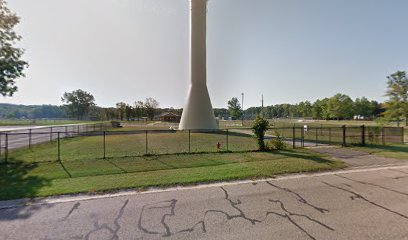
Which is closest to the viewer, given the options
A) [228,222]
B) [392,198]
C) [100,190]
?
[228,222]

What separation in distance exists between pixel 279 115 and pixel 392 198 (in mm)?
147694

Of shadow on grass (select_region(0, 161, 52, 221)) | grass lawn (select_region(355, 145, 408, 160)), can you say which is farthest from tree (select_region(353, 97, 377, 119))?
shadow on grass (select_region(0, 161, 52, 221))

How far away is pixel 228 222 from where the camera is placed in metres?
4.31

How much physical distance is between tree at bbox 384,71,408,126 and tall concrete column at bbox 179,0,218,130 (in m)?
24.2

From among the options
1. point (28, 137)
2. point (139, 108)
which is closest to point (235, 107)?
point (139, 108)

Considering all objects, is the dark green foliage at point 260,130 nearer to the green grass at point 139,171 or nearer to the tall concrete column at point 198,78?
the green grass at point 139,171

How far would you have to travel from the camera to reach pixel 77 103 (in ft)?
381

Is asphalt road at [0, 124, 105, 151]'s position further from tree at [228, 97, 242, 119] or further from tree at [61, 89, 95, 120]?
tree at [61, 89, 95, 120]

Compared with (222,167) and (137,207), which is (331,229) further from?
(222,167)

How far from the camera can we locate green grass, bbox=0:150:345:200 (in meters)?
6.61

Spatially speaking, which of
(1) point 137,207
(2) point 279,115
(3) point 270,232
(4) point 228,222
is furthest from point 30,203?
(2) point 279,115

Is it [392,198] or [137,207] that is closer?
[137,207]

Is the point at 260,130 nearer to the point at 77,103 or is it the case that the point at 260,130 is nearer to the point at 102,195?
the point at 102,195

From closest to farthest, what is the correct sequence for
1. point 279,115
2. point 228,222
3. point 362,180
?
1. point 228,222
2. point 362,180
3. point 279,115
